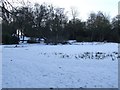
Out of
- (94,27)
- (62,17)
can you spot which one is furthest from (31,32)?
(94,27)

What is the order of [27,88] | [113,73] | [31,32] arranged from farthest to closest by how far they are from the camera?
[31,32] → [113,73] → [27,88]

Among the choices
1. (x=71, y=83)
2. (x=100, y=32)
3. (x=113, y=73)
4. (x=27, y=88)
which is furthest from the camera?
(x=100, y=32)

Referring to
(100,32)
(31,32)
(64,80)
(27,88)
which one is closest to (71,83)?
(64,80)

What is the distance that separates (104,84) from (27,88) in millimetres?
2602

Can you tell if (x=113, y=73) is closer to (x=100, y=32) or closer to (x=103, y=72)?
(x=103, y=72)

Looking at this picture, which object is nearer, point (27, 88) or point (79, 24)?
point (27, 88)

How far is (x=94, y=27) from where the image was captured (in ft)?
304

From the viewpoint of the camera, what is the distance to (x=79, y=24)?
92312 millimetres

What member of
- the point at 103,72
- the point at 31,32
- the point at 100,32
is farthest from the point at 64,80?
the point at 100,32

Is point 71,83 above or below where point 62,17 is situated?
below

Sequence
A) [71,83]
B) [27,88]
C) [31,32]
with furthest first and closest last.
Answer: [31,32], [71,83], [27,88]

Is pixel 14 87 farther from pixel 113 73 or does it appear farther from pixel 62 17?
pixel 62 17

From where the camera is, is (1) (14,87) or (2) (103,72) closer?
(1) (14,87)

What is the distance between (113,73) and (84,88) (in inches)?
122
